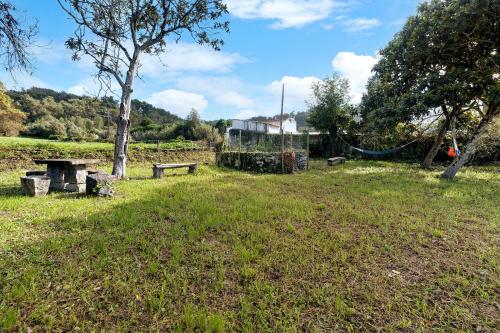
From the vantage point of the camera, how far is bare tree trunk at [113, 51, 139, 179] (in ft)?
24.3

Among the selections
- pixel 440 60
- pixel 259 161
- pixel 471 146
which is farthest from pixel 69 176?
pixel 440 60

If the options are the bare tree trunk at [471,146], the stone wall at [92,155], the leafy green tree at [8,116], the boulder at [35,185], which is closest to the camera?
the boulder at [35,185]

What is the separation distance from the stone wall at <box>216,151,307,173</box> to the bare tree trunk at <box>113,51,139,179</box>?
4422 millimetres

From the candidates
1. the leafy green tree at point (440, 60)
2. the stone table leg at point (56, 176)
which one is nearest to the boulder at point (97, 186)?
the stone table leg at point (56, 176)

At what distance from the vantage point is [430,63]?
929 centimetres

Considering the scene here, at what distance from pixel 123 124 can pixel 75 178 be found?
2.22 m

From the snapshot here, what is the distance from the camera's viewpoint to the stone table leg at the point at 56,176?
19.2 feet

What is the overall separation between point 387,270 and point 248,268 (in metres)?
1.50

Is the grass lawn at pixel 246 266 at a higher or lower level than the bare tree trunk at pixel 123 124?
lower

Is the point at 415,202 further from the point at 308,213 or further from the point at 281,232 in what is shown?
the point at 281,232

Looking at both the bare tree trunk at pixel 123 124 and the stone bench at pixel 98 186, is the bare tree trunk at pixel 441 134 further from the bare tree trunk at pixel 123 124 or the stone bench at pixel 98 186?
the stone bench at pixel 98 186

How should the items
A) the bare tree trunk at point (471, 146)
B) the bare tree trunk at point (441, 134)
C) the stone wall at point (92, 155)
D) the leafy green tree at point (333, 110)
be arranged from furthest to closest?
the leafy green tree at point (333, 110), the bare tree trunk at point (441, 134), the stone wall at point (92, 155), the bare tree trunk at point (471, 146)

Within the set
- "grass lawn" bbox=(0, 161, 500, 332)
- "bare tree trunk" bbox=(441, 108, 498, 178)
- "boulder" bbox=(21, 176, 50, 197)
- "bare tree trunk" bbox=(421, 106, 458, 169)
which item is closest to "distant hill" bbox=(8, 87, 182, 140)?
"boulder" bbox=(21, 176, 50, 197)

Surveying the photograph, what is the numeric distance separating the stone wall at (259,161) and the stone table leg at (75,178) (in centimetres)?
584
